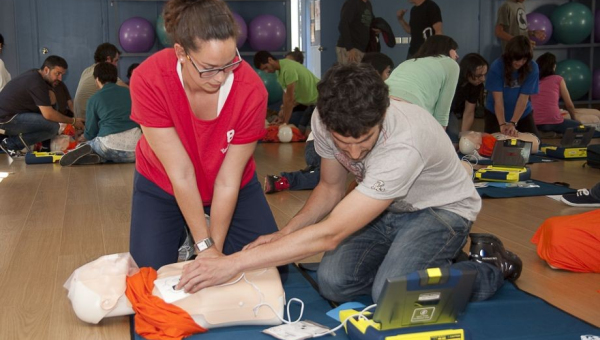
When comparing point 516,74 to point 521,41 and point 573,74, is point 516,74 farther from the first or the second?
point 573,74

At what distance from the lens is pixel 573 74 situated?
9727 millimetres

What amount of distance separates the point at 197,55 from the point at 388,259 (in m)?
0.93

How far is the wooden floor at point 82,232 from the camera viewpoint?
2.31m

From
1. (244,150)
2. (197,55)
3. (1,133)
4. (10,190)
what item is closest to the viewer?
(197,55)

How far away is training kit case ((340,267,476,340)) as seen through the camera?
1869mm

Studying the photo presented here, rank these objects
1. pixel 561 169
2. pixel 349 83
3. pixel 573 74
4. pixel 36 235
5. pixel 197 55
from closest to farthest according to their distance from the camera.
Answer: pixel 349 83
pixel 197 55
pixel 36 235
pixel 561 169
pixel 573 74

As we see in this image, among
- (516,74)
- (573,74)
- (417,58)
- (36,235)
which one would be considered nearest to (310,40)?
(573,74)

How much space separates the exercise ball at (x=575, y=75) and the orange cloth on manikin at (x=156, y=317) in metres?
8.88

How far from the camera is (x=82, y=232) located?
3527mm

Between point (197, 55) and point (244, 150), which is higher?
point (197, 55)

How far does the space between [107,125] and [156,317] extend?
429 centimetres

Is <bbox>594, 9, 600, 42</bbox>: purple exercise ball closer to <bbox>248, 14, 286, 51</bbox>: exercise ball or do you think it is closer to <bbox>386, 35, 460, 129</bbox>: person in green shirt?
<bbox>248, 14, 286, 51</bbox>: exercise ball

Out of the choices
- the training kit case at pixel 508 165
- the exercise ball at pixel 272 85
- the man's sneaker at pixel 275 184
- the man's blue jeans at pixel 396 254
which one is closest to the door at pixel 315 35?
the exercise ball at pixel 272 85

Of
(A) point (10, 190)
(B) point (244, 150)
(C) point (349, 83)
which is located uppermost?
(C) point (349, 83)
